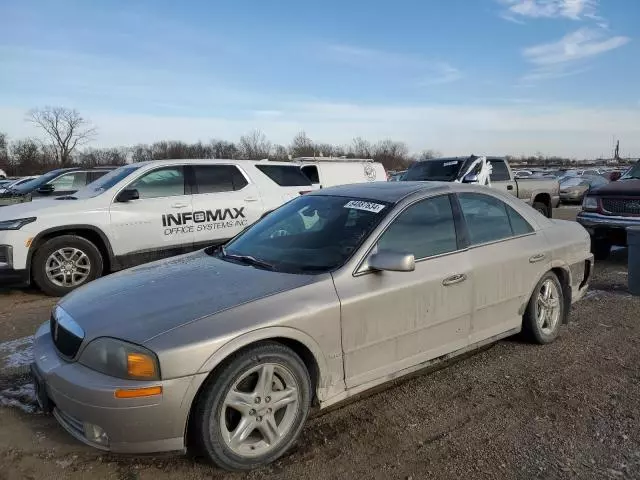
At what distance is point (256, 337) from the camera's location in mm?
2809

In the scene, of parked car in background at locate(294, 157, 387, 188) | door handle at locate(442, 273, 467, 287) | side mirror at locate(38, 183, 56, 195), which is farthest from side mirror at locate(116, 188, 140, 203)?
side mirror at locate(38, 183, 56, 195)

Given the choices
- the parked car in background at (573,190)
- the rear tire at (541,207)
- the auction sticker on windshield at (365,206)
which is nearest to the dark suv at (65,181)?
the auction sticker on windshield at (365,206)

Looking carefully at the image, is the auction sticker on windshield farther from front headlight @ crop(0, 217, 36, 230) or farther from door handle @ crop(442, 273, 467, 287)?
front headlight @ crop(0, 217, 36, 230)

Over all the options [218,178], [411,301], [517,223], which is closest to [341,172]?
[218,178]

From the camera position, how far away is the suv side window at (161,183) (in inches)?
299

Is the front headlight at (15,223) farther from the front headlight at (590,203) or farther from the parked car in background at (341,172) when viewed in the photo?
the front headlight at (590,203)

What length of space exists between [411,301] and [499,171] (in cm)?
1049

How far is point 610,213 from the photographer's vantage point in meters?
8.62

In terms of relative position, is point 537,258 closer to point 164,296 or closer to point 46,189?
point 164,296

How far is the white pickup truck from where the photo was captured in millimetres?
6772

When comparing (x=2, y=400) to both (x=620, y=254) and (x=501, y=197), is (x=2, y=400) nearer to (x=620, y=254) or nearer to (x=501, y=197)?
(x=501, y=197)

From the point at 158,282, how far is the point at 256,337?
3.02 feet

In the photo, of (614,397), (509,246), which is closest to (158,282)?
(509,246)

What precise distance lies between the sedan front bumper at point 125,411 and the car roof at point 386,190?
199cm
